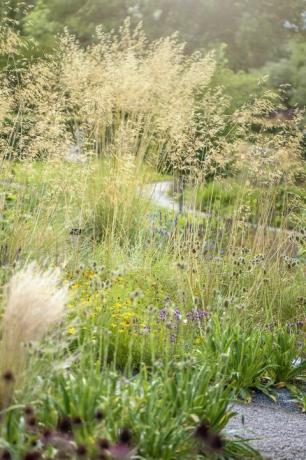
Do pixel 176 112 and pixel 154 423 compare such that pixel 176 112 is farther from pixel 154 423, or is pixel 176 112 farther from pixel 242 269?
pixel 154 423

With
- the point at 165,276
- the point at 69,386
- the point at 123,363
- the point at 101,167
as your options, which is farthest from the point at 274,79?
the point at 69,386

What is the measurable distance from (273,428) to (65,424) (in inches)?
59.5

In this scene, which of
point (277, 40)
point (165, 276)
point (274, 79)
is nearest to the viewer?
point (165, 276)

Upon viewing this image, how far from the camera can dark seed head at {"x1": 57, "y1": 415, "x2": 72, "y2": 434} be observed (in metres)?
2.69

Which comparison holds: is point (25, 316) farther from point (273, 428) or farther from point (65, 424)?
point (273, 428)

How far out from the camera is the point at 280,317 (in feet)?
19.5

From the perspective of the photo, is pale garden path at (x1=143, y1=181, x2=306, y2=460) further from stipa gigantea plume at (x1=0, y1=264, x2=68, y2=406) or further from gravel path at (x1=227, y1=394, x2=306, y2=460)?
stipa gigantea plume at (x1=0, y1=264, x2=68, y2=406)

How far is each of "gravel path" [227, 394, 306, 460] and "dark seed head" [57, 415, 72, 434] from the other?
0.79 metres

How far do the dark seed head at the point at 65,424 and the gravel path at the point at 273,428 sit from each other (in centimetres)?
79

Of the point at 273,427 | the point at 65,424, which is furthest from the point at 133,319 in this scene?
the point at 65,424

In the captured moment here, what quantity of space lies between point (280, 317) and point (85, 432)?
3.49 m

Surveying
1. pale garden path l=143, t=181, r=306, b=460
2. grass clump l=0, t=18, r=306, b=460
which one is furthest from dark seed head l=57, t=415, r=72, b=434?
pale garden path l=143, t=181, r=306, b=460

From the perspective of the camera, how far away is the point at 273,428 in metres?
3.84

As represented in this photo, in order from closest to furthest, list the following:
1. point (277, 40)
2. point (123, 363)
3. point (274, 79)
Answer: point (123, 363) < point (274, 79) < point (277, 40)
